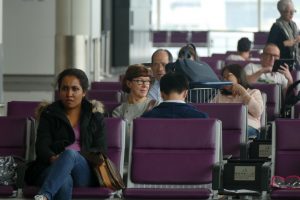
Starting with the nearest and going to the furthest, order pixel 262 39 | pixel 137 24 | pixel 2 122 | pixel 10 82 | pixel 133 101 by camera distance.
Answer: pixel 2 122
pixel 133 101
pixel 10 82
pixel 137 24
pixel 262 39

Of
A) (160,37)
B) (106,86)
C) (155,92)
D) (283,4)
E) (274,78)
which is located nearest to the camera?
(155,92)

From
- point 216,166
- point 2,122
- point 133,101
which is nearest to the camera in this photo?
point 216,166

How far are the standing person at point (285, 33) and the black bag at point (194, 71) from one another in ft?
16.6

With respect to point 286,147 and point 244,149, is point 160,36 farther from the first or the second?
point 286,147

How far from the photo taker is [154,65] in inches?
526

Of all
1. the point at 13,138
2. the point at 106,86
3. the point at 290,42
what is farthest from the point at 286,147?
the point at 290,42

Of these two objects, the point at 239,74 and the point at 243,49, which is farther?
the point at 243,49

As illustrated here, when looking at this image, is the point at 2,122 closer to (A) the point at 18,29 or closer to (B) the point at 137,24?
(A) the point at 18,29

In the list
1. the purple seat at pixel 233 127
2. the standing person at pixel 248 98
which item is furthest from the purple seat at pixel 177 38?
the purple seat at pixel 233 127

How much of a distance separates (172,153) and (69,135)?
767 mm

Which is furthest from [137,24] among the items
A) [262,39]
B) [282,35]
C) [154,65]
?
[154,65]

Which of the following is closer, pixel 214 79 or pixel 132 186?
pixel 132 186

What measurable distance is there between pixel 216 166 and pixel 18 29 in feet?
52.7

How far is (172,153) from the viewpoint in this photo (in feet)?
31.3
